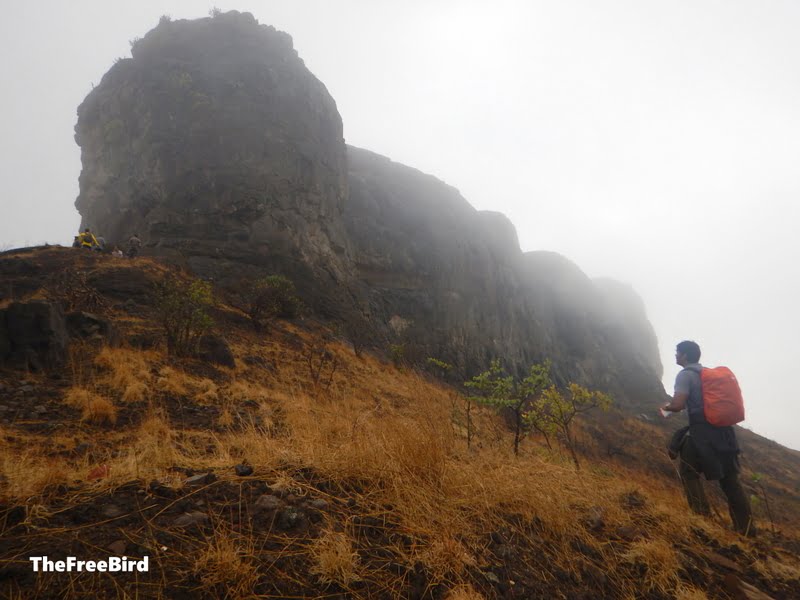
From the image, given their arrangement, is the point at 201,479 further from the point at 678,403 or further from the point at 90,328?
the point at 90,328

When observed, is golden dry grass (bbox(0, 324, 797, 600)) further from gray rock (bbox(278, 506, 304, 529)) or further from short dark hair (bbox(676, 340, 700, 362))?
short dark hair (bbox(676, 340, 700, 362))

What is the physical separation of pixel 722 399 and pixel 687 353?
23.1 inches

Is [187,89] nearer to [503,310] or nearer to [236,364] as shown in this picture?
[236,364]

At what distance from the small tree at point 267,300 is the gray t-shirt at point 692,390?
1011 cm

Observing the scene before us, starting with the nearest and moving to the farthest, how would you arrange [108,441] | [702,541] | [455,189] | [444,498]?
[444,498] < [702,541] < [108,441] < [455,189]

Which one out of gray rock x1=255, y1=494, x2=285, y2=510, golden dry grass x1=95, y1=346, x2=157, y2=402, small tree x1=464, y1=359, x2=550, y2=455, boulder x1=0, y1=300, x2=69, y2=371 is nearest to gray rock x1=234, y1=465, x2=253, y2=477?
gray rock x1=255, y1=494, x2=285, y2=510

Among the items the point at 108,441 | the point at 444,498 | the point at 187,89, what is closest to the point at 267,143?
the point at 187,89

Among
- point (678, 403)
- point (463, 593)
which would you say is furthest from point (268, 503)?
point (678, 403)

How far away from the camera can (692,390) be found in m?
3.62

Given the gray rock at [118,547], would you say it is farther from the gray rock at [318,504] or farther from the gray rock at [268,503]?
the gray rock at [318,504]

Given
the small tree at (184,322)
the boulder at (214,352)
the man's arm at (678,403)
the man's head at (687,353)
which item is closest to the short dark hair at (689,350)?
the man's head at (687,353)

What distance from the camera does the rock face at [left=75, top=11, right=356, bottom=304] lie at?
17.5 meters

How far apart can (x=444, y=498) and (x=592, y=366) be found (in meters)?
43.1

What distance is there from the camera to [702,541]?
288cm
